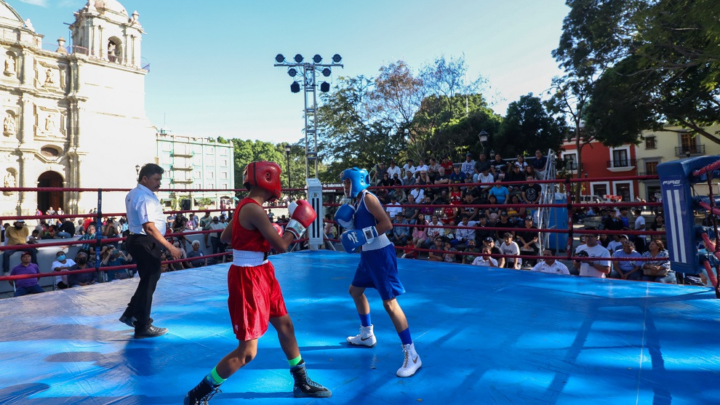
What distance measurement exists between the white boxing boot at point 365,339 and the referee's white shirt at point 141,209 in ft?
5.33

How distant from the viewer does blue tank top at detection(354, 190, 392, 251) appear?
248 centimetres

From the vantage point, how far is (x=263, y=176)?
78.3 inches

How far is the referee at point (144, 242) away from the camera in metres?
2.84

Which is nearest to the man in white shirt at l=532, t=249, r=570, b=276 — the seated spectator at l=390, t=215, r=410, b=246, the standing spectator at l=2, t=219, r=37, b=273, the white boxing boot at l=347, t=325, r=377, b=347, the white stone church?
the seated spectator at l=390, t=215, r=410, b=246

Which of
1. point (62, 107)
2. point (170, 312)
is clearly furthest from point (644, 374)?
point (62, 107)

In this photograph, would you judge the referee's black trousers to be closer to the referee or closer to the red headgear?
the referee

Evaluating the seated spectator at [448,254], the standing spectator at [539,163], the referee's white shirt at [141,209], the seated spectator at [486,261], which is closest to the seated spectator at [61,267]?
the referee's white shirt at [141,209]

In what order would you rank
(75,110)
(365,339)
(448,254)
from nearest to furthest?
(365,339) < (448,254) < (75,110)

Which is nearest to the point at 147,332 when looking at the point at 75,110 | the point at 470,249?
the point at 470,249

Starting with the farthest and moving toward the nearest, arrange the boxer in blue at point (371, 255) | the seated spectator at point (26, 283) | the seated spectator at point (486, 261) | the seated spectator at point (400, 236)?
1. the seated spectator at point (400, 236)
2. the seated spectator at point (486, 261)
3. the seated spectator at point (26, 283)
4. the boxer in blue at point (371, 255)

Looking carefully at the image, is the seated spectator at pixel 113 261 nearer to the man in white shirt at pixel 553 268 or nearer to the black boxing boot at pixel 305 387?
A: the black boxing boot at pixel 305 387

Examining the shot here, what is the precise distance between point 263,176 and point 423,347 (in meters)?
1.53

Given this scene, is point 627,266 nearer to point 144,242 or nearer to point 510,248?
point 510,248

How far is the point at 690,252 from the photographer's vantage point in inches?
133
